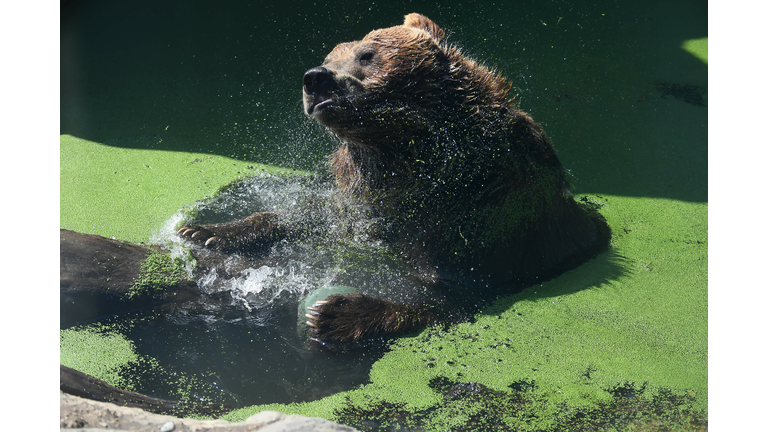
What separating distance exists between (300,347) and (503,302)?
1.27 m

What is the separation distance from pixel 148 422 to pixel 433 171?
203cm

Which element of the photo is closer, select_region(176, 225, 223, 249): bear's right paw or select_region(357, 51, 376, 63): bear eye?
select_region(357, 51, 376, 63): bear eye

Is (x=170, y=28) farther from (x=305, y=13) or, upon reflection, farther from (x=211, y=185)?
(x=211, y=185)

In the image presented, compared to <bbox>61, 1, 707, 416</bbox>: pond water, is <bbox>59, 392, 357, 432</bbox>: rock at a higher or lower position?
lower

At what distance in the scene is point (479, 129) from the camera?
334 cm

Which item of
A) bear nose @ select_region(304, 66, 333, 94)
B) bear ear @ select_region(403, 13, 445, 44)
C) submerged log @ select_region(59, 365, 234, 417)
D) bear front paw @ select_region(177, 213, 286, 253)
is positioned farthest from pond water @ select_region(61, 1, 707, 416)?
bear ear @ select_region(403, 13, 445, 44)

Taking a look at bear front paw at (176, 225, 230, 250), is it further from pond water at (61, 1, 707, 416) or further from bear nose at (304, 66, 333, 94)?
bear nose at (304, 66, 333, 94)

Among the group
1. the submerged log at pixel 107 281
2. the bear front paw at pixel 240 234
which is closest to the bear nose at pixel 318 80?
the bear front paw at pixel 240 234

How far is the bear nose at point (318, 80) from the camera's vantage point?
302 cm

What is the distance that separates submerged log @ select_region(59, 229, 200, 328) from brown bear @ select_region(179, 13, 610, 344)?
0.46 metres

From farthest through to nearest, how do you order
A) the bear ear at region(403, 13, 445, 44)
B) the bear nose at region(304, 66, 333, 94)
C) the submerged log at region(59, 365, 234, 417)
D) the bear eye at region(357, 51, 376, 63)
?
the bear ear at region(403, 13, 445, 44)
the bear eye at region(357, 51, 376, 63)
the bear nose at region(304, 66, 333, 94)
the submerged log at region(59, 365, 234, 417)

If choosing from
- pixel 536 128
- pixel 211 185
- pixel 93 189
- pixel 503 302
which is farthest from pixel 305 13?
pixel 503 302

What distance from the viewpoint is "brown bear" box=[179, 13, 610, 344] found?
3189 mm

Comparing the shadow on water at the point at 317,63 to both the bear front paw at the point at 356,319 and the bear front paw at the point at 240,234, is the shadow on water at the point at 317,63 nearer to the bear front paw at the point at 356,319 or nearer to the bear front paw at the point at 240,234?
the bear front paw at the point at 240,234
